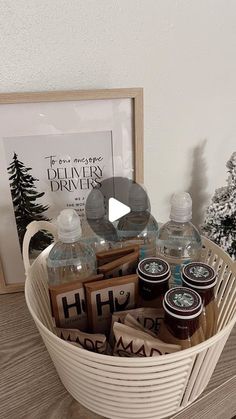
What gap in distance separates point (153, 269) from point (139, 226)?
13 centimetres

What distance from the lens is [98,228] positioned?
1.95 feet

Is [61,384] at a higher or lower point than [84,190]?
lower

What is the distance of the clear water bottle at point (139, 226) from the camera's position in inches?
23.2

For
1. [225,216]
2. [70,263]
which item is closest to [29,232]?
[70,263]

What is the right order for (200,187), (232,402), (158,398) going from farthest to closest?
1. (200,187)
2. (232,402)
3. (158,398)

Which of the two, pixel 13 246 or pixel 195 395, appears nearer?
pixel 195 395

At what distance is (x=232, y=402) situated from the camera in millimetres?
565

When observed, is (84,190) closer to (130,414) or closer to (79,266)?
(79,266)

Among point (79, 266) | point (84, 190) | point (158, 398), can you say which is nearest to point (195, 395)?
point (158, 398)

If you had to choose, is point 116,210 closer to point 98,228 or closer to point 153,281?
point 98,228

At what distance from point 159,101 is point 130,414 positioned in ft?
1.61

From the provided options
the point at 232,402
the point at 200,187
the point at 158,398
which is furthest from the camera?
the point at 200,187

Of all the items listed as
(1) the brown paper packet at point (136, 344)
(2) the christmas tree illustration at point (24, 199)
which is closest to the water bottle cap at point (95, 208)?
(2) the christmas tree illustration at point (24, 199)

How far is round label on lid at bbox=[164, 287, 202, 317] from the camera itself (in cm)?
40
